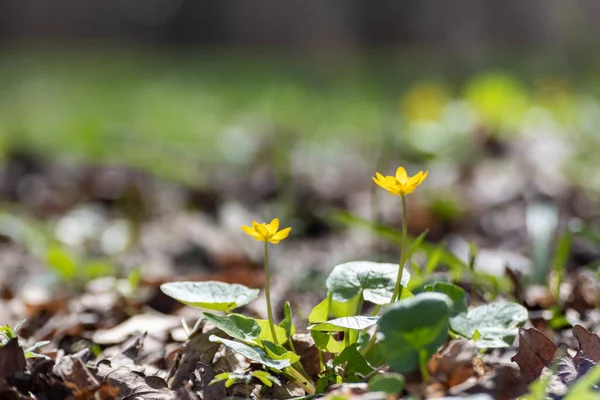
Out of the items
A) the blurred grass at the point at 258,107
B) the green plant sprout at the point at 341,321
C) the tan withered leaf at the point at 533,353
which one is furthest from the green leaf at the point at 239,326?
the blurred grass at the point at 258,107

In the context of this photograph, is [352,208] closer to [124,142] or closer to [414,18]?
[124,142]

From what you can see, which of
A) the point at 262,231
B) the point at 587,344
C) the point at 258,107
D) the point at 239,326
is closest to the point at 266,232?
the point at 262,231

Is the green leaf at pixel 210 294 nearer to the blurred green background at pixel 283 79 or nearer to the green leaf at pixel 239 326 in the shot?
the green leaf at pixel 239 326

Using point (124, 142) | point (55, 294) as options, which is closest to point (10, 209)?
point (124, 142)

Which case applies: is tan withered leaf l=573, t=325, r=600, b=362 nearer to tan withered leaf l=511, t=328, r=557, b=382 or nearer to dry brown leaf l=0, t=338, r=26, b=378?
tan withered leaf l=511, t=328, r=557, b=382

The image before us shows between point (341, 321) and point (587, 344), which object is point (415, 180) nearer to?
point (341, 321)

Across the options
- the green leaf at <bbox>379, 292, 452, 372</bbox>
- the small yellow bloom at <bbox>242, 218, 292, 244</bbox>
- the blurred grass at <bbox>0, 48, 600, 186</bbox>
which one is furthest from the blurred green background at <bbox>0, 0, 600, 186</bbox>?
the green leaf at <bbox>379, 292, 452, 372</bbox>
